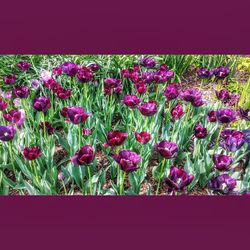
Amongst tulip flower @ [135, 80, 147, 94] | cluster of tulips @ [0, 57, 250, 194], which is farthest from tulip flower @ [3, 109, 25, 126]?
tulip flower @ [135, 80, 147, 94]

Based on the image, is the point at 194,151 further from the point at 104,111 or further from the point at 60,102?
the point at 60,102

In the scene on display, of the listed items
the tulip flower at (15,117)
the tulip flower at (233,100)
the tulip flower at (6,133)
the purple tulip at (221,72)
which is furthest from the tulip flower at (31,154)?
the tulip flower at (233,100)

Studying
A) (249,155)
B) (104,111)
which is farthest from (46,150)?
(249,155)

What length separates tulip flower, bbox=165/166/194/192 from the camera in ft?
9.00

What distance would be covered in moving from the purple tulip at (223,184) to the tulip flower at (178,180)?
23cm

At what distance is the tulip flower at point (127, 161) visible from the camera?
8.96 ft

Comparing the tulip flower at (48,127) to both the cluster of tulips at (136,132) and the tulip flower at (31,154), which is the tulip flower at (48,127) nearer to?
the cluster of tulips at (136,132)

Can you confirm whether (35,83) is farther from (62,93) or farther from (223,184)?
(223,184)

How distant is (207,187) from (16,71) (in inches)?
85.4

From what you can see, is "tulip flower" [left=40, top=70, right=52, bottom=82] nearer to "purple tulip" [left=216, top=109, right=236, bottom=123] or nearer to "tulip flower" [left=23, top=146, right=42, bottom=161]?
"tulip flower" [left=23, top=146, right=42, bottom=161]

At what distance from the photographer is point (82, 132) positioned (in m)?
3.40

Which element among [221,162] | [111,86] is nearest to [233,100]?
[111,86]

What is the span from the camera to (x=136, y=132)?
3.23 meters

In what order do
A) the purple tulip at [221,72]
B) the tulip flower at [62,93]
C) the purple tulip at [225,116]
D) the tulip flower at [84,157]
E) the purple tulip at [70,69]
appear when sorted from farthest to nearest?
the purple tulip at [221,72] → the purple tulip at [70,69] → the tulip flower at [62,93] → the purple tulip at [225,116] → the tulip flower at [84,157]
